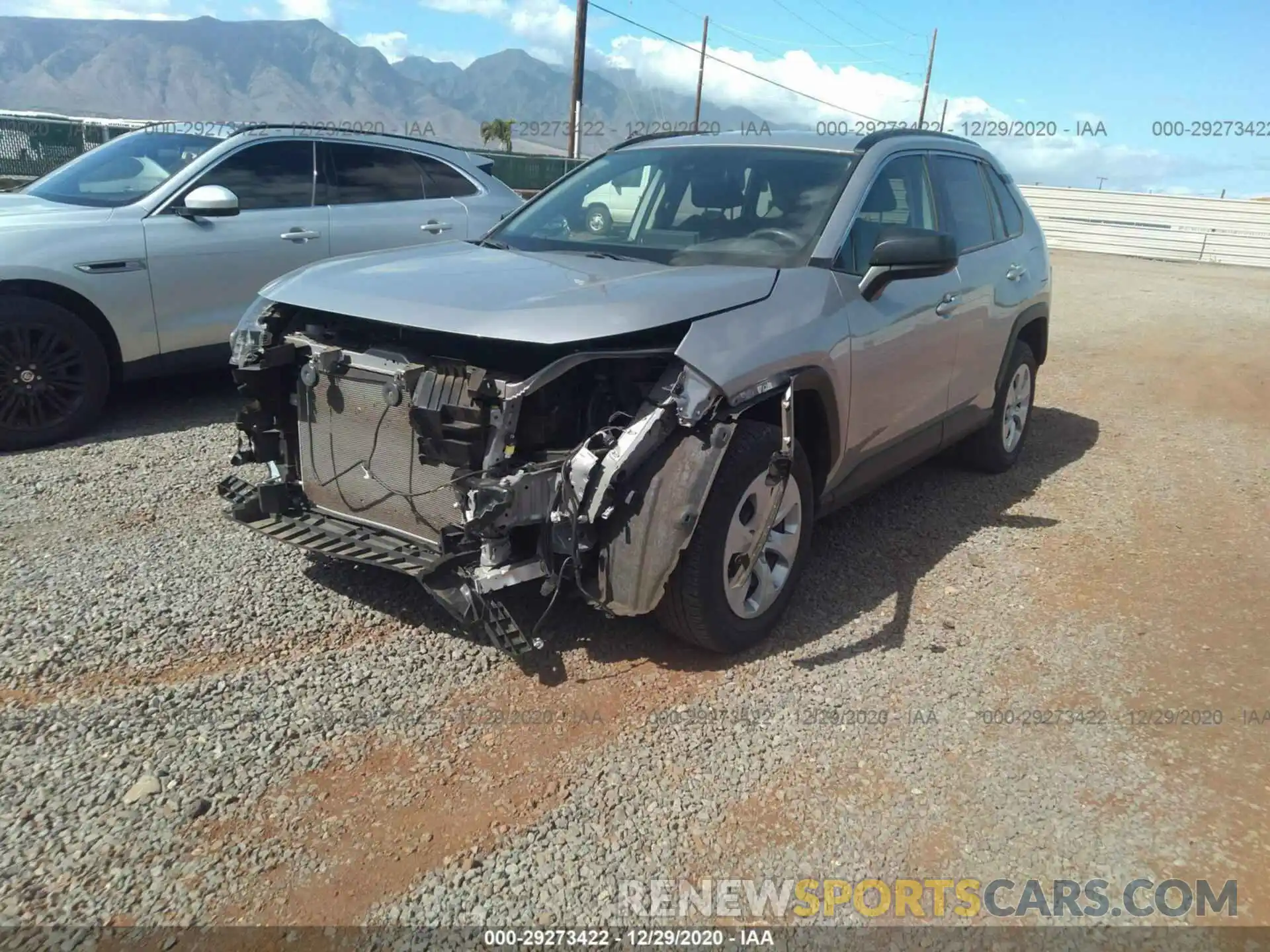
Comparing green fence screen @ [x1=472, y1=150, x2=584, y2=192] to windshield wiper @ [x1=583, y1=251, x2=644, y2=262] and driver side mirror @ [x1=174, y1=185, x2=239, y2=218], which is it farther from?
windshield wiper @ [x1=583, y1=251, x2=644, y2=262]

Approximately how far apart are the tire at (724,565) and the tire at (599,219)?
1.46 metres

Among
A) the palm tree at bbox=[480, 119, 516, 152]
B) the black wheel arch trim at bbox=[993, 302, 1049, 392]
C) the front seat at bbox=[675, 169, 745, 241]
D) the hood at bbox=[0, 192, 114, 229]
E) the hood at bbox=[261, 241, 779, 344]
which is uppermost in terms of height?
the palm tree at bbox=[480, 119, 516, 152]

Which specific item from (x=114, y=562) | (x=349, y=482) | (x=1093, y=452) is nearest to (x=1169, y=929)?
(x=349, y=482)

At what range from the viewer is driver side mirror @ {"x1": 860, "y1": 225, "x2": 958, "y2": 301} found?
3586 millimetres

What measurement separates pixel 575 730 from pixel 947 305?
9.13 ft

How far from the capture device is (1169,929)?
94.2 inches

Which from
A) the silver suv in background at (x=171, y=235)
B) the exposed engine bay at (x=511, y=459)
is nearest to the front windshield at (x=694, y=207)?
the silver suv in background at (x=171, y=235)

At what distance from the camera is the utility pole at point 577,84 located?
76.3ft

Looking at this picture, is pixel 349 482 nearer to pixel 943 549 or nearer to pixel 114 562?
pixel 114 562

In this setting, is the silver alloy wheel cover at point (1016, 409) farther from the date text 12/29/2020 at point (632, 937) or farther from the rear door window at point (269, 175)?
the rear door window at point (269, 175)

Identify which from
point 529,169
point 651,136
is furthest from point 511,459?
point 529,169

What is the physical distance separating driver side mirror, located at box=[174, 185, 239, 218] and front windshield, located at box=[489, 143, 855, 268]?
6.69 feet

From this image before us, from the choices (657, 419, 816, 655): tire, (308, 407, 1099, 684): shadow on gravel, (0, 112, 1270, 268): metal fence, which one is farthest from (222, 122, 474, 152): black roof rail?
(0, 112, 1270, 268): metal fence

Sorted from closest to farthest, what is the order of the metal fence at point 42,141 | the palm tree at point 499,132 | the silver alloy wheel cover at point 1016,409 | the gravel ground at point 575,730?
the gravel ground at point 575,730 < the silver alloy wheel cover at point 1016,409 < the metal fence at point 42,141 < the palm tree at point 499,132
